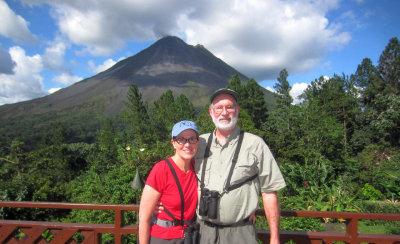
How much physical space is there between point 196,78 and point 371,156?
509 ft

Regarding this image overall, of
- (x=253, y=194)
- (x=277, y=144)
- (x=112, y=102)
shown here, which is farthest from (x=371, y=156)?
(x=112, y=102)

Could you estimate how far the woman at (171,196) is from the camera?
179 centimetres

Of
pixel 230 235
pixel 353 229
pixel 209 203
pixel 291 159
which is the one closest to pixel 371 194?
pixel 291 159

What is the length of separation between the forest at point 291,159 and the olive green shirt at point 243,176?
4230mm

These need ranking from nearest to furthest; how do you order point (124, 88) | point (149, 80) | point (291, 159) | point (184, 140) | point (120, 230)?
point (184, 140) < point (120, 230) < point (291, 159) < point (124, 88) < point (149, 80)

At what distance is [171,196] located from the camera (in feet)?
5.95

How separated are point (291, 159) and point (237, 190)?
744 inches

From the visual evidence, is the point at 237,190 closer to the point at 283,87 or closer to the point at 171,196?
the point at 171,196

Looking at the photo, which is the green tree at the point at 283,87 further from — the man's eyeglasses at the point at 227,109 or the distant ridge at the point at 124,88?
the distant ridge at the point at 124,88

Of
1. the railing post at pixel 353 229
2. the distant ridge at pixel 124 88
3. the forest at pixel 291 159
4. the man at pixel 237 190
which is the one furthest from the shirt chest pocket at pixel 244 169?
the distant ridge at pixel 124 88

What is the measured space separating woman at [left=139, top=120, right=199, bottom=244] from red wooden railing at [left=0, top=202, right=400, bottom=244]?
466mm

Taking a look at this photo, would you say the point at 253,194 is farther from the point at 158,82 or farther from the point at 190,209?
the point at 158,82

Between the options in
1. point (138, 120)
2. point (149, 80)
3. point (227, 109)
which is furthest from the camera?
point (149, 80)

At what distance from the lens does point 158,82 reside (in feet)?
532
